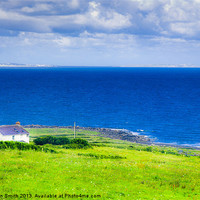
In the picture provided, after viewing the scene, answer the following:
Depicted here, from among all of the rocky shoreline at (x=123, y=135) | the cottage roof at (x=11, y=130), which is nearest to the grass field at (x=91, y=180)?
the cottage roof at (x=11, y=130)

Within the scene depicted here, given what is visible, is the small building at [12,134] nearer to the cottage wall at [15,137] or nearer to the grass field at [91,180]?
the cottage wall at [15,137]

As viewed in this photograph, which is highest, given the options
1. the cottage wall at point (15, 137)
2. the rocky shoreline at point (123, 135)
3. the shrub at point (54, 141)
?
the cottage wall at point (15, 137)

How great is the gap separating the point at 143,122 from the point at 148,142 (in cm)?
2689

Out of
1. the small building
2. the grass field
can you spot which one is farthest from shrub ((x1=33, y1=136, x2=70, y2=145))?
the grass field

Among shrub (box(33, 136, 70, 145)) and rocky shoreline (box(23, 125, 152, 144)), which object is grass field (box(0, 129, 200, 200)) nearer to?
Result: shrub (box(33, 136, 70, 145))

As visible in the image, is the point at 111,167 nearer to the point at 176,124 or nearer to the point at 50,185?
the point at 50,185

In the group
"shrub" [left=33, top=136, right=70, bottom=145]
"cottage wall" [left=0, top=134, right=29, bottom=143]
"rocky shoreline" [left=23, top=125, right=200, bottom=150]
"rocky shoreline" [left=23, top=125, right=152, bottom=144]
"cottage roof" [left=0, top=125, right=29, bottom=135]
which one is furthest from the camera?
"rocky shoreline" [left=23, top=125, right=152, bottom=144]

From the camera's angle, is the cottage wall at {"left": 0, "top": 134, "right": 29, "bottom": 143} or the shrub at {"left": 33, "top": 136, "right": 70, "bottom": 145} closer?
the cottage wall at {"left": 0, "top": 134, "right": 29, "bottom": 143}

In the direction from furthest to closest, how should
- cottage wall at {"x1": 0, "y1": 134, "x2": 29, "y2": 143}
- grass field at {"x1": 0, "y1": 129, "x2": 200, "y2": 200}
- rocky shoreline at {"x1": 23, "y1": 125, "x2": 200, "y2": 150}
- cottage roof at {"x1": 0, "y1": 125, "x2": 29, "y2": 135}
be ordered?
rocky shoreline at {"x1": 23, "y1": 125, "x2": 200, "y2": 150}, cottage roof at {"x1": 0, "y1": 125, "x2": 29, "y2": 135}, cottage wall at {"x1": 0, "y1": 134, "x2": 29, "y2": 143}, grass field at {"x1": 0, "y1": 129, "x2": 200, "y2": 200}

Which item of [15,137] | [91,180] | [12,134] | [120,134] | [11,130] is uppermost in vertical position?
[91,180]

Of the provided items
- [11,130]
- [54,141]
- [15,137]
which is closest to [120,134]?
[54,141]

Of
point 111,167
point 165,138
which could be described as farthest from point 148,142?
point 111,167

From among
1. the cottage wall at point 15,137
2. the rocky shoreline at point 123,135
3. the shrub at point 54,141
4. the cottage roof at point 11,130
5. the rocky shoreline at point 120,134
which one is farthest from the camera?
the rocky shoreline at point 120,134

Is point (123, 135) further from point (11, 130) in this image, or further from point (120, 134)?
point (11, 130)
